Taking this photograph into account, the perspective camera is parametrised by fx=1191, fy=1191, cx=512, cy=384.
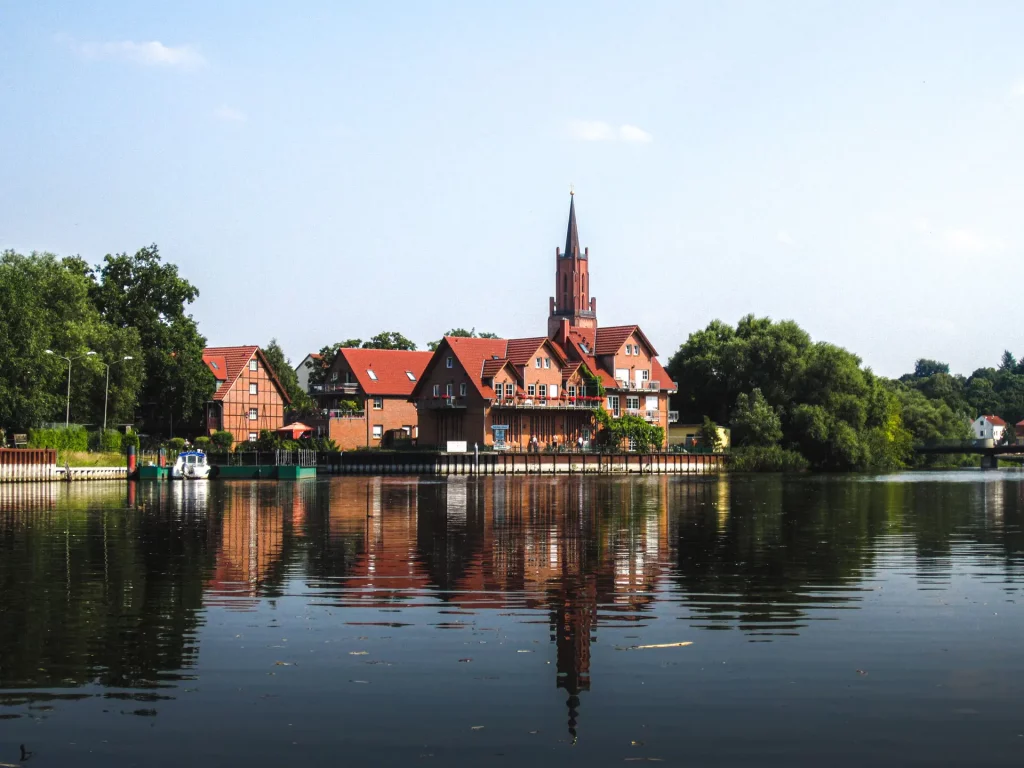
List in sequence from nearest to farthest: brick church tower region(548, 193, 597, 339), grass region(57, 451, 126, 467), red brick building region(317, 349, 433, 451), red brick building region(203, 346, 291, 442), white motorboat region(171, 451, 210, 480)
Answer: grass region(57, 451, 126, 467), white motorboat region(171, 451, 210, 480), red brick building region(203, 346, 291, 442), red brick building region(317, 349, 433, 451), brick church tower region(548, 193, 597, 339)

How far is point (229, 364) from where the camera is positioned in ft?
341

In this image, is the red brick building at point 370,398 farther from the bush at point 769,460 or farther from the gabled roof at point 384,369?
the bush at point 769,460

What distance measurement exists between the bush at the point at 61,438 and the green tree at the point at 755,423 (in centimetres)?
5545

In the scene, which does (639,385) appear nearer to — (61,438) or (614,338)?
(614,338)

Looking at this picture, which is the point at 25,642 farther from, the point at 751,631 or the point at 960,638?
the point at 960,638

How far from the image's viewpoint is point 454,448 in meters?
96.9

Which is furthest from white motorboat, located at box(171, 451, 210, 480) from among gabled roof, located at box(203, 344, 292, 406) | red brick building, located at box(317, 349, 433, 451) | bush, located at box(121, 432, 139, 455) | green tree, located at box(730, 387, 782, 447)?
green tree, located at box(730, 387, 782, 447)

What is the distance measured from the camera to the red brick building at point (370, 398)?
348 feet

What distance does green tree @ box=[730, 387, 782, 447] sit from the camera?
4080 inches

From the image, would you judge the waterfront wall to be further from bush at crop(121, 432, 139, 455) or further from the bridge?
the bridge

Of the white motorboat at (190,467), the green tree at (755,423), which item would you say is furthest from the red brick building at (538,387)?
the white motorboat at (190,467)

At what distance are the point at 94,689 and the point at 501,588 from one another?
8.69m

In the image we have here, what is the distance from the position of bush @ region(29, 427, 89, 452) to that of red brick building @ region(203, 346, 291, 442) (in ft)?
77.3

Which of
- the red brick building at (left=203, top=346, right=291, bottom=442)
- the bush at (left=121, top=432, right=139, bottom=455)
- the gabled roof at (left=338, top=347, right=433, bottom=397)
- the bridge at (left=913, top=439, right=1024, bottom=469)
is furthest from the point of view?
the bridge at (left=913, top=439, right=1024, bottom=469)
